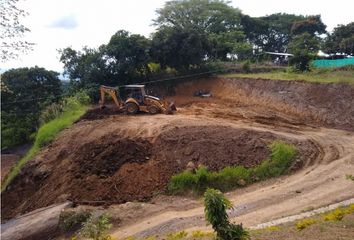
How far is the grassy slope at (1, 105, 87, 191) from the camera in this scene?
74.4 feet

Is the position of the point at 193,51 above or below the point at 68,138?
above

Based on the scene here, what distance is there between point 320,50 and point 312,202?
1027 inches

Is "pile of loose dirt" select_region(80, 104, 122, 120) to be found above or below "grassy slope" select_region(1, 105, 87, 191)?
above

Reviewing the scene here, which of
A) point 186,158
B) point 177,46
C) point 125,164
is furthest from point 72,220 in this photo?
point 177,46

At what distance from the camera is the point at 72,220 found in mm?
15680

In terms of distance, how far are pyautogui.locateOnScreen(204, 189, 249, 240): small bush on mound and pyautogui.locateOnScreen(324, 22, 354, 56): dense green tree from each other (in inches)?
1231

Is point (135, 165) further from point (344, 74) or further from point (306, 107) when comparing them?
point (344, 74)

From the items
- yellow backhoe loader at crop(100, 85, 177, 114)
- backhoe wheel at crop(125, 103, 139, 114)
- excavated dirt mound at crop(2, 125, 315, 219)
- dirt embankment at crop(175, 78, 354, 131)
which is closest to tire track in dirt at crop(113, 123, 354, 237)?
excavated dirt mound at crop(2, 125, 315, 219)

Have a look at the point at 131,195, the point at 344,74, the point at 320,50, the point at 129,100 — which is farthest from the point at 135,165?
the point at 320,50

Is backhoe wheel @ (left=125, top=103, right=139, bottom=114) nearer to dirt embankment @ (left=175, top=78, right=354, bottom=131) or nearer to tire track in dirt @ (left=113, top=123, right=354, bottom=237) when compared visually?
dirt embankment @ (left=175, top=78, right=354, bottom=131)

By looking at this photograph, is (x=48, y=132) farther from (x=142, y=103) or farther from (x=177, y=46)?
(x=177, y=46)

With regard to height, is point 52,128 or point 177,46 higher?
point 177,46

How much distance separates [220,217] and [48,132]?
18.0 meters

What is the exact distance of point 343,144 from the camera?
1933 centimetres
